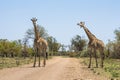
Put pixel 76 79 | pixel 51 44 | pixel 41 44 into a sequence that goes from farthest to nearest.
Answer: pixel 51 44 → pixel 41 44 → pixel 76 79

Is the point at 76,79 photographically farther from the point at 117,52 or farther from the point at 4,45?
the point at 4,45

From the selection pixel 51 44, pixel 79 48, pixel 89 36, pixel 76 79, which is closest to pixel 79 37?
pixel 79 48

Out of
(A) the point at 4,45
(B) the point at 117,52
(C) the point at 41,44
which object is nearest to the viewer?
(C) the point at 41,44

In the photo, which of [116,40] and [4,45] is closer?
[116,40]

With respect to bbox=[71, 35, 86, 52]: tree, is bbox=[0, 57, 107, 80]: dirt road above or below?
below

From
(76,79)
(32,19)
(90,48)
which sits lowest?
(76,79)

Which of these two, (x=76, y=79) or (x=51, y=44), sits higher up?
(x=51, y=44)

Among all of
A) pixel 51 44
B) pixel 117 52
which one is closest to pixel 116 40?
pixel 117 52

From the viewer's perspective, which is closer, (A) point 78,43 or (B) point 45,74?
(B) point 45,74

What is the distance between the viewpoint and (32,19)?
30734 millimetres

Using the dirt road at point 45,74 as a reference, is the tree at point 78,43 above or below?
above

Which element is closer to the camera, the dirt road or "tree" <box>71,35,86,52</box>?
the dirt road

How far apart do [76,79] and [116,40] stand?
69.0 metres

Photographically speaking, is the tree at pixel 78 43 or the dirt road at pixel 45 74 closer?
the dirt road at pixel 45 74
